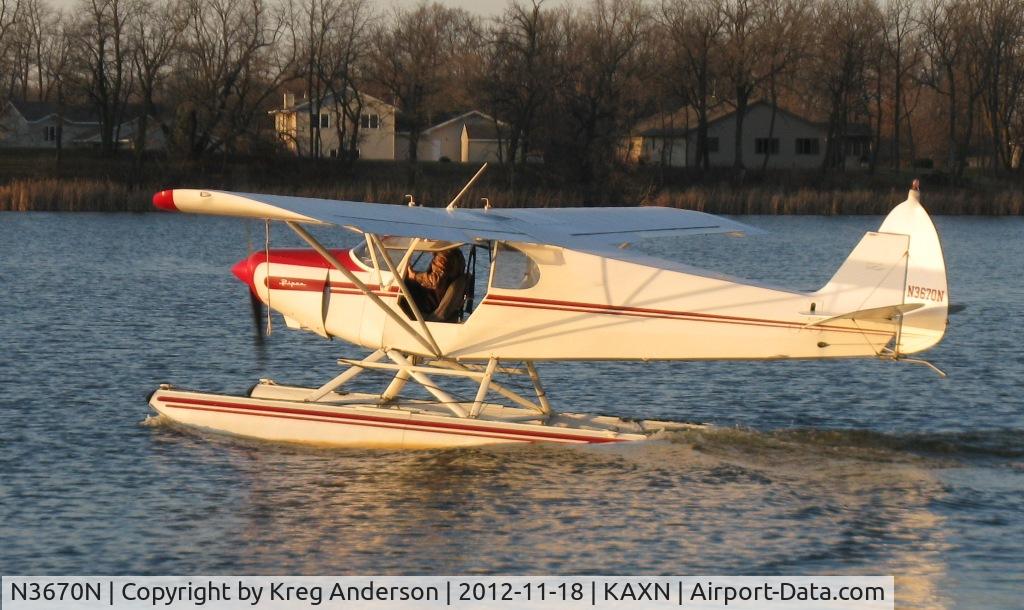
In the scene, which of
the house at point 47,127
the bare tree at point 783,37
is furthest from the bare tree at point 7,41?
the bare tree at point 783,37

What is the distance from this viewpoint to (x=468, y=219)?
11.3m

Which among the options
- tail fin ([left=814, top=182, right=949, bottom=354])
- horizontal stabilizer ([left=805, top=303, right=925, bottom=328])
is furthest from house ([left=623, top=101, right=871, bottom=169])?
horizontal stabilizer ([left=805, top=303, right=925, bottom=328])

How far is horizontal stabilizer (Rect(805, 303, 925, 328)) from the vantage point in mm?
10484

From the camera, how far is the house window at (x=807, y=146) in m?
80.3

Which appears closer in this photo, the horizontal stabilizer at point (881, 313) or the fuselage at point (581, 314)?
the horizontal stabilizer at point (881, 313)

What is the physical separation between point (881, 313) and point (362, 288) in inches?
159

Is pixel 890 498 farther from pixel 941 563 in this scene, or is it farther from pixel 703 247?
pixel 703 247

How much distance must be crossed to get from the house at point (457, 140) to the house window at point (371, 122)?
236cm

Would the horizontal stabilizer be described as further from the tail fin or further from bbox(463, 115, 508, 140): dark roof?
bbox(463, 115, 508, 140): dark roof
